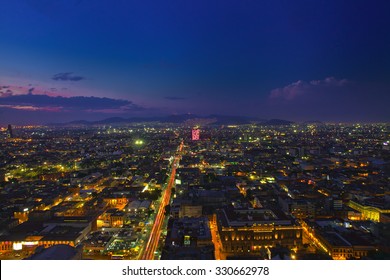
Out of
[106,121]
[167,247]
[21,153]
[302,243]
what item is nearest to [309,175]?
[302,243]

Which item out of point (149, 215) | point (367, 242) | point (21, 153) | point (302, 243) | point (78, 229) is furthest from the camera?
point (21, 153)

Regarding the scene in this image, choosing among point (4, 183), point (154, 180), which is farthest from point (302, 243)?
point (4, 183)

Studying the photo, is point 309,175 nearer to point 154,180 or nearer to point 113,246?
point 154,180

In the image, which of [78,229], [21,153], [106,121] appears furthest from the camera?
[106,121]

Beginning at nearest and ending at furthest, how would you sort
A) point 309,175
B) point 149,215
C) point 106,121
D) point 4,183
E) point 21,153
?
1. point 149,215
2. point 4,183
3. point 309,175
4. point 21,153
5. point 106,121

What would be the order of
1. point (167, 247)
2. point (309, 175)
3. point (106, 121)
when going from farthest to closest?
point (106, 121) → point (309, 175) → point (167, 247)

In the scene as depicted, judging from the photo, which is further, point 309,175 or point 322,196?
point 309,175
